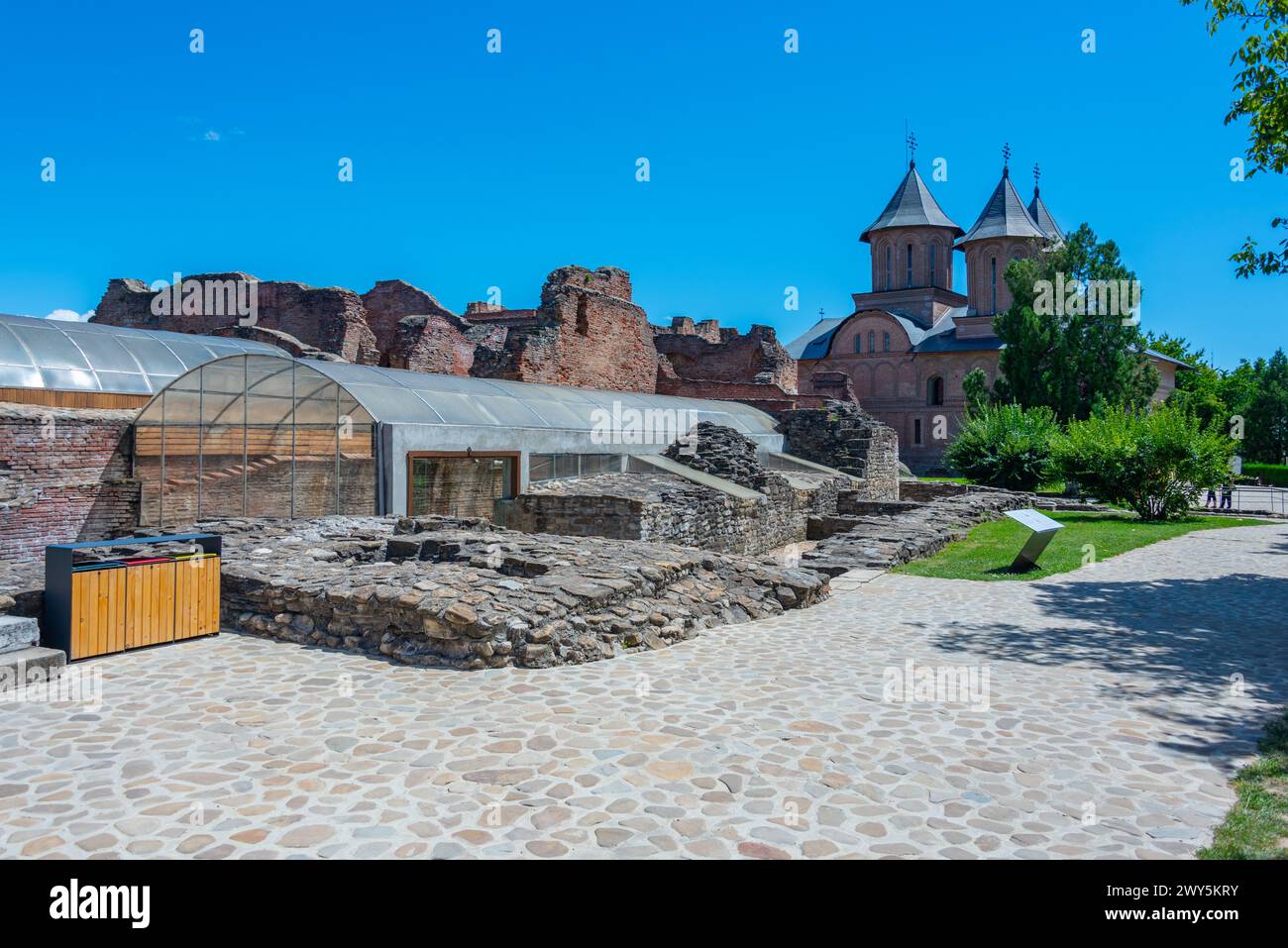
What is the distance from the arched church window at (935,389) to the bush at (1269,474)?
17309 mm

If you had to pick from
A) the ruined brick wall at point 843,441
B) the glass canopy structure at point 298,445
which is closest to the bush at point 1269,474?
the ruined brick wall at point 843,441

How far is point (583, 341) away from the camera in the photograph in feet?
92.0

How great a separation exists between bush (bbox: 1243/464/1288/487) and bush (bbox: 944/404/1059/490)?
89.4 ft

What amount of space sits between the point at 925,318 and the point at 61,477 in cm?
5327

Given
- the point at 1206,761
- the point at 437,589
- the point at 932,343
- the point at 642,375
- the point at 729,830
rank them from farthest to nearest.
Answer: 1. the point at 932,343
2. the point at 642,375
3. the point at 437,589
4. the point at 1206,761
5. the point at 729,830

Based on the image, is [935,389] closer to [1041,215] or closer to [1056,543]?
[1041,215]

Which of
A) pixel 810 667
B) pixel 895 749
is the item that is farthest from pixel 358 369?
pixel 895 749

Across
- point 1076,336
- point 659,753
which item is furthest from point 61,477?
point 1076,336

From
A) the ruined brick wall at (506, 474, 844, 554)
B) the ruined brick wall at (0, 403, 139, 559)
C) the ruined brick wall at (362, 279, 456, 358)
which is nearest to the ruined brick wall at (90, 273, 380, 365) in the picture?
the ruined brick wall at (362, 279, 456, 358)

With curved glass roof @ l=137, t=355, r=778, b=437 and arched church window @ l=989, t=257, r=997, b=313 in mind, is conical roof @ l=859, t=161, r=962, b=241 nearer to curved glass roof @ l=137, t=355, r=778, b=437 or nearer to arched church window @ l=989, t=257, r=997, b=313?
arched church window @ l=989, t=257, r=997, b=313

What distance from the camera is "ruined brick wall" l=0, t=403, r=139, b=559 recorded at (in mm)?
13773

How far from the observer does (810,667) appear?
7.96m
